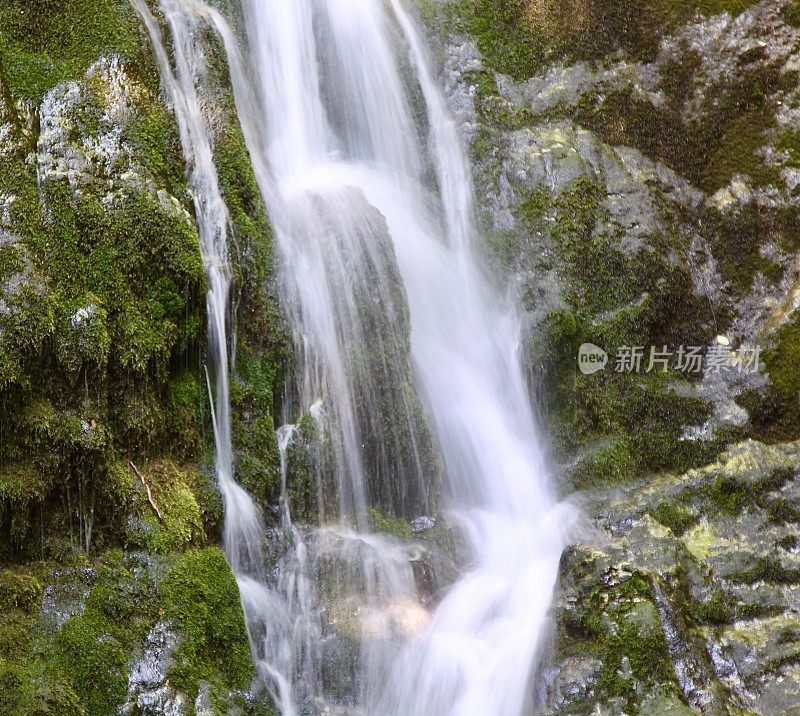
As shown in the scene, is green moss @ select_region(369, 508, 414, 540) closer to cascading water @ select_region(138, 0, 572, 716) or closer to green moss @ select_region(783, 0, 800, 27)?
→ cascading water @ select_region(138, 0, 572, 716)

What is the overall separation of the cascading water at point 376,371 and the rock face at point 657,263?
0.37 m

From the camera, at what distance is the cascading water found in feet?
20.3

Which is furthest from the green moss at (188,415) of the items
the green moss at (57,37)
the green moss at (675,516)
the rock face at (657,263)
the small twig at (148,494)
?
the green moss at (675,516)

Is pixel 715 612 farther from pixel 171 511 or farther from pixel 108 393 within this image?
pixel 108 393

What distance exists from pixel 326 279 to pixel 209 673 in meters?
3.09

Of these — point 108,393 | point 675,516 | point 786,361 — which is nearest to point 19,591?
point 108,393

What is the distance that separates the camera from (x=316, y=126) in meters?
8.77

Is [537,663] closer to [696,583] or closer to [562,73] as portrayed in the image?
[696,583]

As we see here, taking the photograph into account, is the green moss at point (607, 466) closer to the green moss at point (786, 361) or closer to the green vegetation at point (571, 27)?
the green moss at point (786, 361)

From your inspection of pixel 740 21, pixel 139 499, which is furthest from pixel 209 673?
pixel 740 21

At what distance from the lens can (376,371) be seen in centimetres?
732

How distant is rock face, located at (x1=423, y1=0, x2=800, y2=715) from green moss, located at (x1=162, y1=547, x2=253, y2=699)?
204cm

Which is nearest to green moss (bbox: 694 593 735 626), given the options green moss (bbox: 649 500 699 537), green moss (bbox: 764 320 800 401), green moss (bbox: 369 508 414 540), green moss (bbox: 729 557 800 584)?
→ green moss (bbox: 729 557 800 584)

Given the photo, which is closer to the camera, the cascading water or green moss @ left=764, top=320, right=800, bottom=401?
the cascading water
